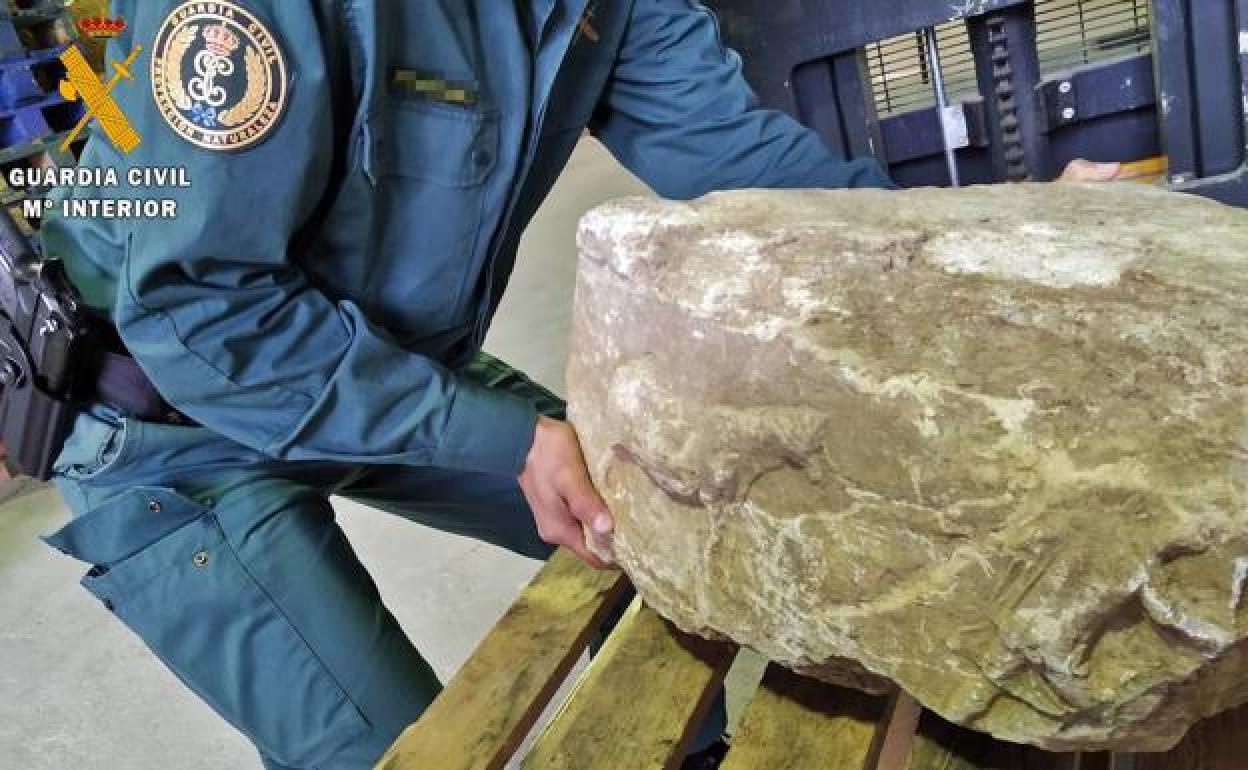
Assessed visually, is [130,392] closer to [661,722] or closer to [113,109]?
[113,109]

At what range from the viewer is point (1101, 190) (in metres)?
1.26

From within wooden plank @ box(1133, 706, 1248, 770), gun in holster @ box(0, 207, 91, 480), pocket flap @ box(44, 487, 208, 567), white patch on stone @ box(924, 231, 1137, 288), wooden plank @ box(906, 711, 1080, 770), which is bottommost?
wooden plank @ box(1133, 706, 1248, 770)

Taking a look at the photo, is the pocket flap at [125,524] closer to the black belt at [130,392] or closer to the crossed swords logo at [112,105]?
the black belt at [130,392]

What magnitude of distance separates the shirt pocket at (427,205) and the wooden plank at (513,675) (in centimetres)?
41

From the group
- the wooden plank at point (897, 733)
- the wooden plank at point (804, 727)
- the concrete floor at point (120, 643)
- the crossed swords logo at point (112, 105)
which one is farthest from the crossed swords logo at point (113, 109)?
the concrete floor at point (120, 643)

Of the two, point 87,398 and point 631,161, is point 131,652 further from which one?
point 631,161

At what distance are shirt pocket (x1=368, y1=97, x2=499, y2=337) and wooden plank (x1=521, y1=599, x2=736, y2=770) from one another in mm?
512

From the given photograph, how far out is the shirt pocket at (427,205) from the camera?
131 cm

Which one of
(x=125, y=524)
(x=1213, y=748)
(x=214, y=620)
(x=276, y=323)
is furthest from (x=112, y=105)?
(x=1213, y=748)

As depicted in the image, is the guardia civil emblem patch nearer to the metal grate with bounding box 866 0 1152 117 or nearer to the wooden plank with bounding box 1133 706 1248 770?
the wooden plank with bounding box 1133 706 1248 770

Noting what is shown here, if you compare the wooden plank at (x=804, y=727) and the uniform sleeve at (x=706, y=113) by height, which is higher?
the uniform sleeve at (x=706, y=113)

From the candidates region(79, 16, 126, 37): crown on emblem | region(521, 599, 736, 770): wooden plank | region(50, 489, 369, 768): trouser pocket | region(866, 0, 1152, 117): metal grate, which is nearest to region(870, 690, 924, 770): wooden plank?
region(521, 599, 736, 770): wooden plank

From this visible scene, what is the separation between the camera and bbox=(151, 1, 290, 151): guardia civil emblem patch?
109cm

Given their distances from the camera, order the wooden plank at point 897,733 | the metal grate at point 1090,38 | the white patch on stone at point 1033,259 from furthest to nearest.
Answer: the metal grate at point 1090,38
the wooden plank at point 897,733
the white patch on stone at point 1033,259
